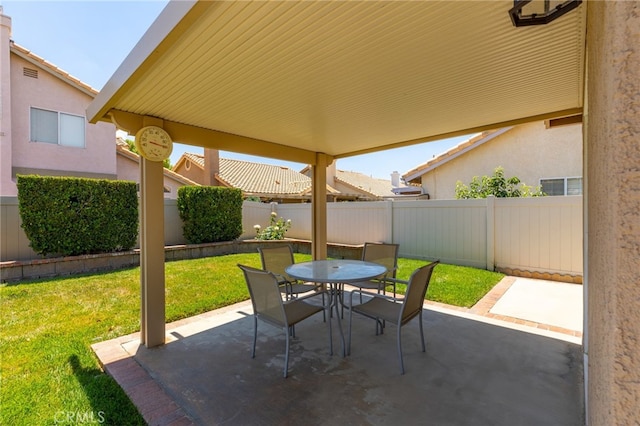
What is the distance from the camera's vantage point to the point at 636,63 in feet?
2.34

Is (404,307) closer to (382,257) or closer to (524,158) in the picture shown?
(382,257)

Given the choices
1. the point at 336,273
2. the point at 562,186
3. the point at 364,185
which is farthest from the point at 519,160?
the point at 364,185

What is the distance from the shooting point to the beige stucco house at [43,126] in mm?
10055

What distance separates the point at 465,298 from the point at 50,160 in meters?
14.0

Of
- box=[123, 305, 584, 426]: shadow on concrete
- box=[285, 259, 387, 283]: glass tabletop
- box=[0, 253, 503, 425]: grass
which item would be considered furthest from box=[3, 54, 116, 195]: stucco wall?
box=[285, 259, 387, 283]: glass tabletop

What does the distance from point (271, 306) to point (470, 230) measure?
6.49 metres

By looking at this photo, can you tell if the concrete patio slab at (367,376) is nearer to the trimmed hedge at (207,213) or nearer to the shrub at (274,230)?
the trimmed hedge at (207,213)

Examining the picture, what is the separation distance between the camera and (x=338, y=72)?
9.71ft

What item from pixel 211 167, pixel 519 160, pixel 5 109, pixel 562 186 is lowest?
pixel 562 186

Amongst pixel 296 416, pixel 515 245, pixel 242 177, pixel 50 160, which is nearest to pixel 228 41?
pixel 296 416

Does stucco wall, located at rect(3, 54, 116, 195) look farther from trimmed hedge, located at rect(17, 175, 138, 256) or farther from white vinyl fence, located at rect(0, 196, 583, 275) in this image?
trimmed hedge, located at rect(17, 175, 138, 256)

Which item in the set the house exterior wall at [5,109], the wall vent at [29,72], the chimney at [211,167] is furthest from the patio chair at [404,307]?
the chimney at [211,167]

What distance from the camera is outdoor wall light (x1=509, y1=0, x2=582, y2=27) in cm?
192

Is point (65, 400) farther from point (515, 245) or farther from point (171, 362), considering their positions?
point (515, 245)
